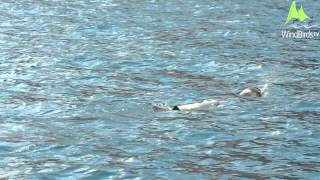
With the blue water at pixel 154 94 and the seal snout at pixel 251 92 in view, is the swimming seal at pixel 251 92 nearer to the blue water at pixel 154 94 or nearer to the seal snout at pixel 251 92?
the seal snout at pixel 251 92

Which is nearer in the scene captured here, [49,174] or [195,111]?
[49,174]

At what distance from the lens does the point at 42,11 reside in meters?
27.4

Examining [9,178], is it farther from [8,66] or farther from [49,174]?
[8,66]

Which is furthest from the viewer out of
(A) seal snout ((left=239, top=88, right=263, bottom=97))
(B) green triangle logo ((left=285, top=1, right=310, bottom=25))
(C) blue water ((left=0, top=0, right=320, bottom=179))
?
(B) green triangle logo ((left=285, top=1, right=310, bottom=25))

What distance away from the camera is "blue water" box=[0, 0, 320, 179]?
1111 centimetres

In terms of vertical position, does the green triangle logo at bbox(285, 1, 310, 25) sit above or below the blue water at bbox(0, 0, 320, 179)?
below

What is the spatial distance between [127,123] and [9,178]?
320 centimetres

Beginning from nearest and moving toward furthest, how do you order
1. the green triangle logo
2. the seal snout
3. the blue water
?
the blue water < the seal snout < the green triangle logo

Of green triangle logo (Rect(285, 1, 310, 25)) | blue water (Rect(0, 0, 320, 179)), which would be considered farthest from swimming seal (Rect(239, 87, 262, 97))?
green triangle logo (Rect(285, 1, 310, 25))

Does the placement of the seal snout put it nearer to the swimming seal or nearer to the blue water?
the swimming seal

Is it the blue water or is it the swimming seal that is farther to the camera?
the swimming seal

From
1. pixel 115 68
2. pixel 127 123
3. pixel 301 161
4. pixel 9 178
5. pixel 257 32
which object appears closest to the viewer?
pixel 9 178

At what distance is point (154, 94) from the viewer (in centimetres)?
1543

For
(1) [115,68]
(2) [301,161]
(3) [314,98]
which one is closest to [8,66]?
(1) [115,68]
